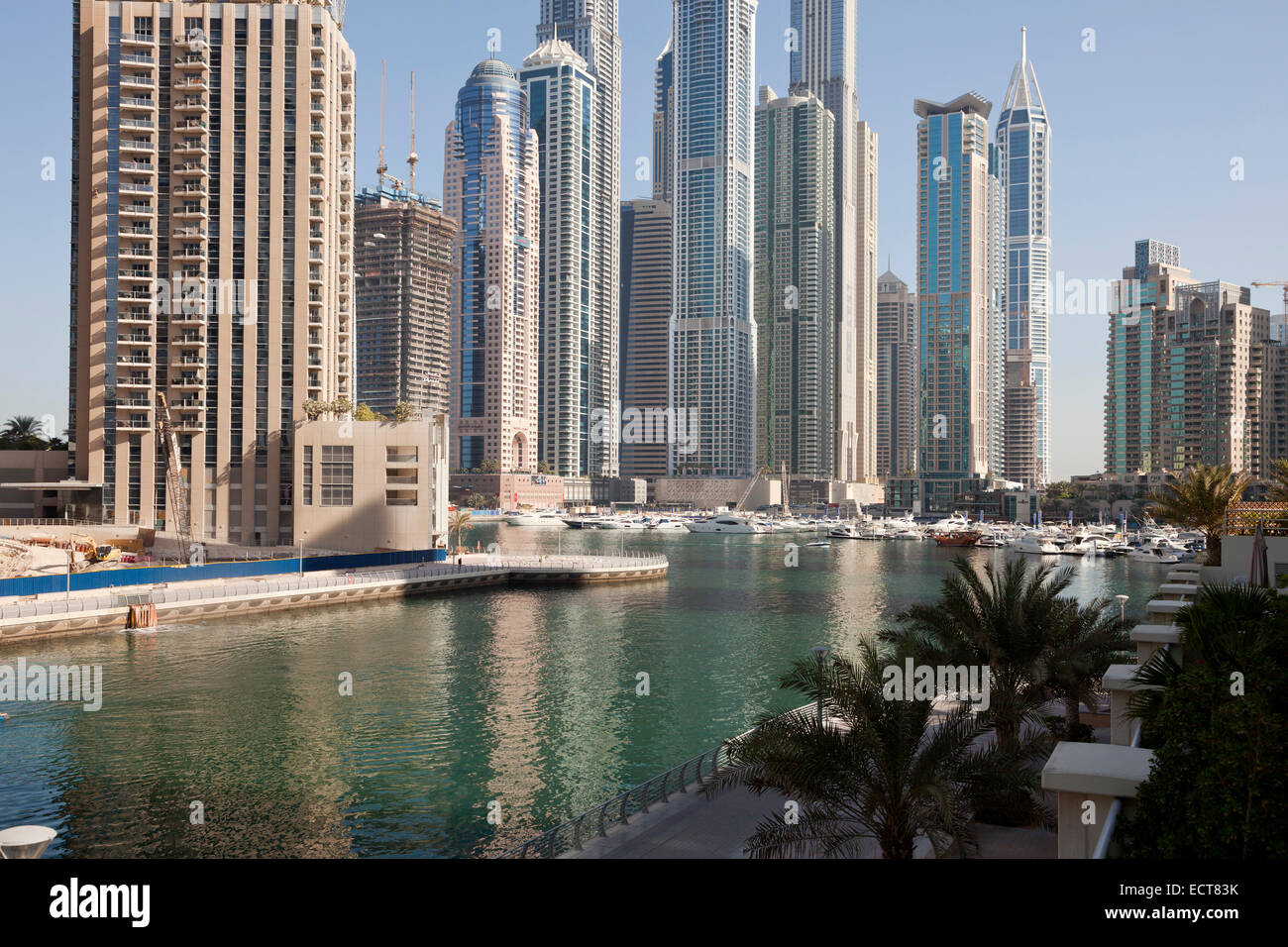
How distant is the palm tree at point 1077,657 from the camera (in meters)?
26.3

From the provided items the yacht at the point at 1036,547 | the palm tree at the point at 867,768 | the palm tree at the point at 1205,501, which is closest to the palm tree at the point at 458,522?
the palm tree at the point at 1205,501

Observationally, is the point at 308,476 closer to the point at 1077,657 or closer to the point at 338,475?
the point at 338,475

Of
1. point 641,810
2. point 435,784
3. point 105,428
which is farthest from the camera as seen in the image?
point 105,428

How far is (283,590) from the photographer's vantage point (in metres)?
66.4

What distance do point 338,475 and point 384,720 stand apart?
54.2m

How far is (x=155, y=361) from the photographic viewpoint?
3526 inches

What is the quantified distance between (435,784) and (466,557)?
210ft

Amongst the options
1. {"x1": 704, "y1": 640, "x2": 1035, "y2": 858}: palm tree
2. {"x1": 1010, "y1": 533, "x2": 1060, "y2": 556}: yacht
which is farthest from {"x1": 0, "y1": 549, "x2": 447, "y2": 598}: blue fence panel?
{"x1": 1010, "y1": 533, "x2": 1060, "y2": 556}: yacht

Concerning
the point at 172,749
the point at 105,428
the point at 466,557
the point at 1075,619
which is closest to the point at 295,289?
the point at 105,428

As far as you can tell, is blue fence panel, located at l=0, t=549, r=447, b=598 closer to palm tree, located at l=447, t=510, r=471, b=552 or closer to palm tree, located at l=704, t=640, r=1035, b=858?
palm tree, located at l=447, t=510, r=471, b=552

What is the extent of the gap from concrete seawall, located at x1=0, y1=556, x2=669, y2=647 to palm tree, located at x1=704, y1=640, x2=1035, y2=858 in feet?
162

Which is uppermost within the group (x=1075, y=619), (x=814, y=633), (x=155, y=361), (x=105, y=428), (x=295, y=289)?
(x=295, y=289)

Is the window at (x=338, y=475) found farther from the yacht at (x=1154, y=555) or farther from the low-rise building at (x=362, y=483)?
the yacht at (x=1154, y=555)
